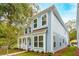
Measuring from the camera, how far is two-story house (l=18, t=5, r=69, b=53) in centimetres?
241

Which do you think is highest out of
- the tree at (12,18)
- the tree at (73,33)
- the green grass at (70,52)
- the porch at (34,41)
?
the tree at (12,18)

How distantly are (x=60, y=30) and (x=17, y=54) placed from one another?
624 mm

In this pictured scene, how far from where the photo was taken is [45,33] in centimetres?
240

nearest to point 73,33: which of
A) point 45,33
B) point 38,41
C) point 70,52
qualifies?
point 70,52

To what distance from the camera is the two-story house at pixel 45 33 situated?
241cm

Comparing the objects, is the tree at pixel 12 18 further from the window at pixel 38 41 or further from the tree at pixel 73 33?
the tree at pixel 73 33

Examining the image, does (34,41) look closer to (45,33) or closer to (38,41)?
(38,41)

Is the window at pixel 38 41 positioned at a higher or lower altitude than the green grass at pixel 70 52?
higher

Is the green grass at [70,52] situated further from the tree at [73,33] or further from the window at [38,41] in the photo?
the window at [38,41]

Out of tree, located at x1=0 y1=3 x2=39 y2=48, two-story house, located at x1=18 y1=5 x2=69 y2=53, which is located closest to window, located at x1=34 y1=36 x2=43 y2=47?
two-story house, located at x1=18 y1=5 x2=69 y2=53

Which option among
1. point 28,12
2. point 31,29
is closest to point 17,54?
point 31,29

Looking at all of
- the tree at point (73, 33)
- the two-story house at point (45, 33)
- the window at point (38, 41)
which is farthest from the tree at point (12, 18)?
the tree at point (73, 33)

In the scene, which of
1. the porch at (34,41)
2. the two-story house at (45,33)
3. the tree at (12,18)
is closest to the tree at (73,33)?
the two-story house at (45,33)

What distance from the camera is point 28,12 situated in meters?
2.46
